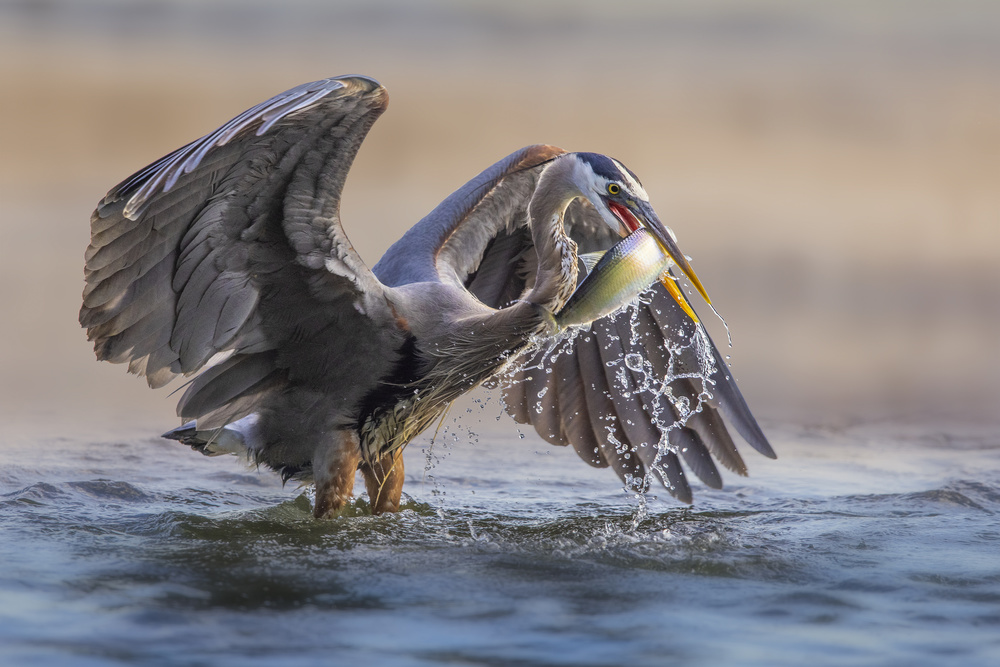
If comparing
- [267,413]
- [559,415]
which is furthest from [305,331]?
[559,415]

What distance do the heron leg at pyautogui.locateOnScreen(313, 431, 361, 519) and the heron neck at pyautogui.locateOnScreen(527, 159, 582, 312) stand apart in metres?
1.10

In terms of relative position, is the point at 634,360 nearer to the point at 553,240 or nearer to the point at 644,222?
the point at 553,240

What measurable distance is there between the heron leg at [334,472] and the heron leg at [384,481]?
21 centimetres

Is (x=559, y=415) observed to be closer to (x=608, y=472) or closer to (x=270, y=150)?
(x=608, y=472)

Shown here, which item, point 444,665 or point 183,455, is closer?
point 444,665

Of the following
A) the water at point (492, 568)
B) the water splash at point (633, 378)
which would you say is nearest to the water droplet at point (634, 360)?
the water splash at point (633, 378)

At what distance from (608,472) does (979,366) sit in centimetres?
499

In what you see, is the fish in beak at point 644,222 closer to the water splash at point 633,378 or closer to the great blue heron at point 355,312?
the great blue heron at point 355,312

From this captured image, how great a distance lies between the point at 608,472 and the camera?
6.97 metres

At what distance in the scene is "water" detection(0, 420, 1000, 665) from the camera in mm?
3775

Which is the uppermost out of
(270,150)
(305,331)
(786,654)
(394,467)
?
(270,150)

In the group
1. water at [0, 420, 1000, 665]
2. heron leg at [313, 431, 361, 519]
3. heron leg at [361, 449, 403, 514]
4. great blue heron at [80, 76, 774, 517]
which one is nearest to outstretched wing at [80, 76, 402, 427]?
great blue heron at [80, 76, 774, 517]

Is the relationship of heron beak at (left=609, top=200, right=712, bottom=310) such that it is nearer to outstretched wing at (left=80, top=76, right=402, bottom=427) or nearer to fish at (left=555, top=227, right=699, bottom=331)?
fish at (left=555, top=227, right=699, bottom=331)

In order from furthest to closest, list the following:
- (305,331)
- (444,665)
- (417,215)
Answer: (417,215) < (305,331) < (444,665)
